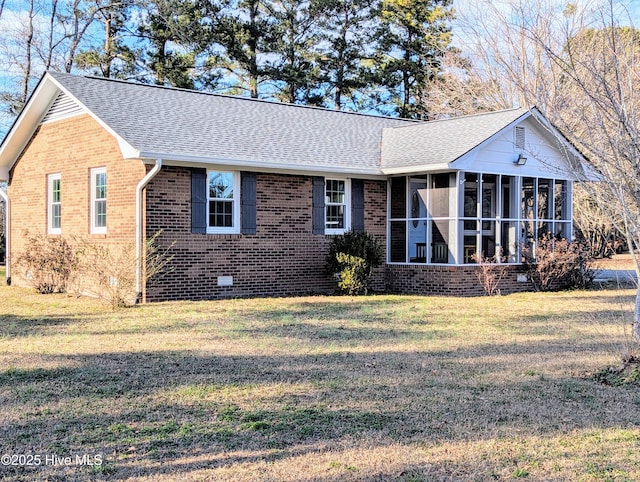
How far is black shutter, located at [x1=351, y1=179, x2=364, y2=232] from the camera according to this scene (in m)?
16.8

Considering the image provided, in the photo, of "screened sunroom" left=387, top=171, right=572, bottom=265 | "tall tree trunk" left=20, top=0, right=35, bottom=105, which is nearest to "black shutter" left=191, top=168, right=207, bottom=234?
"screened sunroom" left=387, top=171, right=572, bottom=265

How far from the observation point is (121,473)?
14.9 feet

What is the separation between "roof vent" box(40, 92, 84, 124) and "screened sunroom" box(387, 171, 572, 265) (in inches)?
303

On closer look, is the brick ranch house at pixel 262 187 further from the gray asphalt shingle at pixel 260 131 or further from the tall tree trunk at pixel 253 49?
the tall tree trunk at pixel 253 49

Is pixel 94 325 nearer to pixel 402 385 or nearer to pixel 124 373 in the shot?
pixel 124 373

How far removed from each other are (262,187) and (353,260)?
2.58m

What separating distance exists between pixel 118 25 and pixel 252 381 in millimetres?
28138

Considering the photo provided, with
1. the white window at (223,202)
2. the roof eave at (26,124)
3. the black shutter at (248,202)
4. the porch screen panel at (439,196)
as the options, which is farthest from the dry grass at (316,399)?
the roof eave at (26,124)

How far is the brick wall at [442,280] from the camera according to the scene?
16.1 m

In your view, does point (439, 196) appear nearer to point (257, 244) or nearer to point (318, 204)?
point (318, 204)

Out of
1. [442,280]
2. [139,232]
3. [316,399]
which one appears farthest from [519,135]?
[316,399]

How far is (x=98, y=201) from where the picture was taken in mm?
15367

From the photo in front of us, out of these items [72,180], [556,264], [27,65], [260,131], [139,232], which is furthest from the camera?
[27,65]

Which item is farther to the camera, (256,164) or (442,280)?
(442,280)
